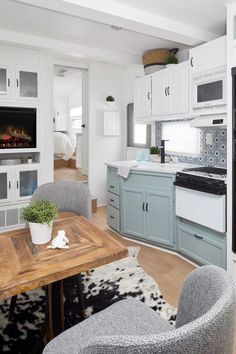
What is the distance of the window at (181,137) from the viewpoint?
3607mm

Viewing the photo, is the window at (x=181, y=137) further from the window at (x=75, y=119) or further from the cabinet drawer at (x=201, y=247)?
the window at (x=75, y=119)

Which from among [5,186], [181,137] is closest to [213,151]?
[181,137]

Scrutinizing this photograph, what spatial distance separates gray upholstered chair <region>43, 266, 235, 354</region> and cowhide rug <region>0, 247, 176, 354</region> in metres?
0.76

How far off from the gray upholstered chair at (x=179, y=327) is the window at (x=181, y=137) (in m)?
2.58

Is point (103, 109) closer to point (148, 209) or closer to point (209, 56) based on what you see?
point (148, 209)

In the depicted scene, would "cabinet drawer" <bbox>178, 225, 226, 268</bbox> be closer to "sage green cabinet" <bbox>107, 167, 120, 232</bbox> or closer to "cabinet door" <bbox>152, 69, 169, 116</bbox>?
"sage green cabinet" <bbox>107, 167, 120, 232</bbox>

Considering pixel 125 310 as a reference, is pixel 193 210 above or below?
above

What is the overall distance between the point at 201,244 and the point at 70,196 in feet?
4.53

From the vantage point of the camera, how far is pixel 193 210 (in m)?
2.82

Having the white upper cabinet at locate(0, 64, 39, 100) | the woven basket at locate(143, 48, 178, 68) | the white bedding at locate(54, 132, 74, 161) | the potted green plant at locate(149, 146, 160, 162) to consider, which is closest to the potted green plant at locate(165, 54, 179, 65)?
the woven basket at locate(143, 48, 178, 68)

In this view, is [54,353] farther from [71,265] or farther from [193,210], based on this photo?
[193,210]

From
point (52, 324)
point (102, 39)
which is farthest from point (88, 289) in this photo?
point (102, 39)

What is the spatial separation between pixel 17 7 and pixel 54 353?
284 centimetres

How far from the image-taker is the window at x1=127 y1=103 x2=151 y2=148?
4882mm
